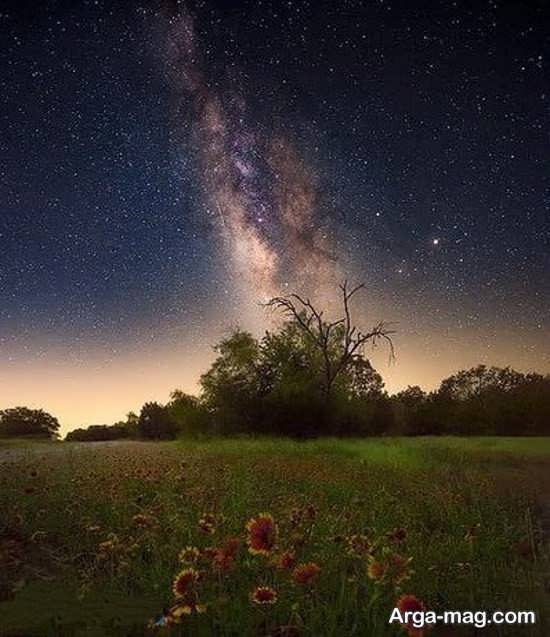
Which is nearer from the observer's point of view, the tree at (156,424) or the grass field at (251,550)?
the grass field at (251,550)

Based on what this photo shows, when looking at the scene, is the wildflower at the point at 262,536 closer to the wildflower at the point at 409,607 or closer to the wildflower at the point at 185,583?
the wildflower at the point at 185,583

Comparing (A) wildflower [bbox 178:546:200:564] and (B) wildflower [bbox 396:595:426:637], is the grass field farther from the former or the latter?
(B) wildflower [bbox 396:595:426:637]

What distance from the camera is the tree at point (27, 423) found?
2203 centimetres

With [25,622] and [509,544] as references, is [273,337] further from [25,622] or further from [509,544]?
[25,622]

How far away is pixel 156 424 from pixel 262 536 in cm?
2493

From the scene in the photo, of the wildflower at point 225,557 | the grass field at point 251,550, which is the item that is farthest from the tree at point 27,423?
the wildflower at point 225,557

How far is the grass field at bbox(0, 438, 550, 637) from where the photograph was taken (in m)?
2.93

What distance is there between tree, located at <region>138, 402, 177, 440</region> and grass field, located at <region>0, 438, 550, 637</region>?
16.1 metres

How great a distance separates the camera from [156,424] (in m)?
27.1

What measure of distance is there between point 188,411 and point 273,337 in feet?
12.8

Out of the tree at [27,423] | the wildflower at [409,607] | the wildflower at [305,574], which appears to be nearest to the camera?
the wildflower at [409,607]

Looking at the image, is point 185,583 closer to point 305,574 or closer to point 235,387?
point 305,574

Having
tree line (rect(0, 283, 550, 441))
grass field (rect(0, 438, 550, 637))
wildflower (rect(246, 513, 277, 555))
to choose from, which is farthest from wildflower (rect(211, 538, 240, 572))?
tree line (rect(0, 283, 550, 441))

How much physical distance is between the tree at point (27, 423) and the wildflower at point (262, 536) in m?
20.7
